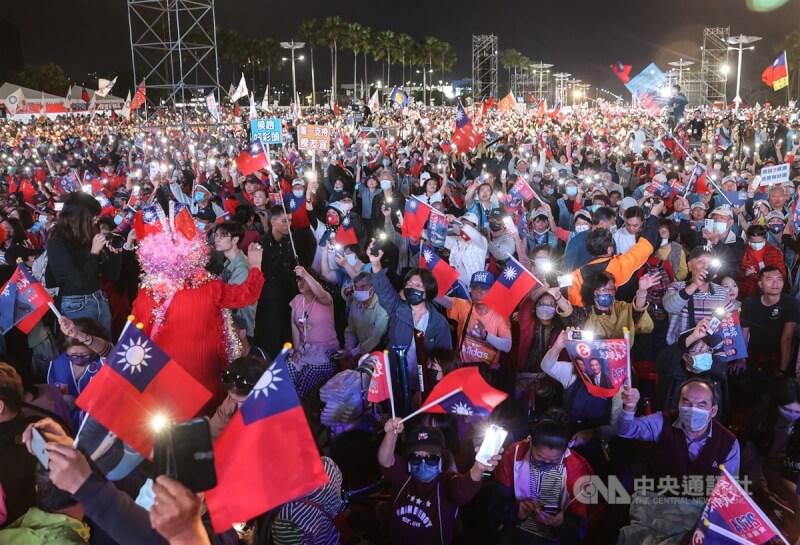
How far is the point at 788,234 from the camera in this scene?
24.9ft

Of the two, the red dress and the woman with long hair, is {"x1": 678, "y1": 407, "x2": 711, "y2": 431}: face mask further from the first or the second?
the woman with long hair

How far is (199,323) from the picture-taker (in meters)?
4.45

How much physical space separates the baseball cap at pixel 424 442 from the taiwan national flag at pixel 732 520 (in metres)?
1.42

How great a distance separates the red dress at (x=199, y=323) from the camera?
439 cm

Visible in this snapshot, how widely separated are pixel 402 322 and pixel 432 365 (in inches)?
15.9

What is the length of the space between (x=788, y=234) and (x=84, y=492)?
782 centimetres

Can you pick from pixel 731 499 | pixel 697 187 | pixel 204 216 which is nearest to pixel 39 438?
pixel 731 499

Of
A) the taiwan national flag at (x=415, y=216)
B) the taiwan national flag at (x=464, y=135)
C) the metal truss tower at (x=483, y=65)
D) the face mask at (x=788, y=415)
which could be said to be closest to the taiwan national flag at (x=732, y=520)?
the face mask at (x=788, y=415)

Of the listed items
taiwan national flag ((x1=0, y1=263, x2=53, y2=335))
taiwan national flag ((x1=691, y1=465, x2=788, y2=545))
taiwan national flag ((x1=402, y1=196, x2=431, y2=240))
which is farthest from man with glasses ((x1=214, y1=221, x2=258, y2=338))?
taiwan national flag ((x1=691, y1=465, x2=788, y2=545))

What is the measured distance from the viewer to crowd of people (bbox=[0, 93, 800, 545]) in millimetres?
3336

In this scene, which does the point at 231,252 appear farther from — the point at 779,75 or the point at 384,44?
the point at 384,44

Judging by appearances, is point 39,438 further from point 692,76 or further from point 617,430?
point 692,76

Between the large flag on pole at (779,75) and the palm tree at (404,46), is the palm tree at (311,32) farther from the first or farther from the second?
the large flag on pole at (779,75)

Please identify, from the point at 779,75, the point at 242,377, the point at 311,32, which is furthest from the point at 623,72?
the point at 311,32
